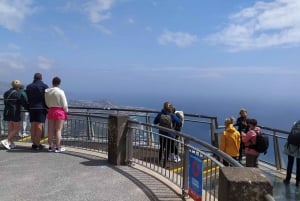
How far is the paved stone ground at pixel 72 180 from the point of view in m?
7.38

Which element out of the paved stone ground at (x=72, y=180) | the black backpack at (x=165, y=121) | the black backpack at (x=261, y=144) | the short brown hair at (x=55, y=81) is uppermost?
the short brown hair at (x=55, y=81)

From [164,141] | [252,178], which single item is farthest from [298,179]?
[252,178]

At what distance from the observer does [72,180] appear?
849 centimetres

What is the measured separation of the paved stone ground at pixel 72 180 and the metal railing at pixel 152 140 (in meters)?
0.53

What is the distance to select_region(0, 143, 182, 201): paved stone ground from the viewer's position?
291 inches

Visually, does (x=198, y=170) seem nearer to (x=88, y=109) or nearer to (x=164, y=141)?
(x=164, y=141)

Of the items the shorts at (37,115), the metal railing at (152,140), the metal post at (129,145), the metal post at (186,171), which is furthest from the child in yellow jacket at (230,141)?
the shorts at (37,115)

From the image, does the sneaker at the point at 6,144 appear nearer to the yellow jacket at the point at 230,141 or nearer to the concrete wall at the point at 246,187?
the yellow jacket at the point at 230,141

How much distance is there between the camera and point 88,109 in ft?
55.4

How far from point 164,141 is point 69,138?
451cm

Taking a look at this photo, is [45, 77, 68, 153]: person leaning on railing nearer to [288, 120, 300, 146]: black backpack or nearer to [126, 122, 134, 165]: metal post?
[126, 122, 134, 165]: metal post

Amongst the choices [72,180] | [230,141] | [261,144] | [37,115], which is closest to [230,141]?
[230,141]

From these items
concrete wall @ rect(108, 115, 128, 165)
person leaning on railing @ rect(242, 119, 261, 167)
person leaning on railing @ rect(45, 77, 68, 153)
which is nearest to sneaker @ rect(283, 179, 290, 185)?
person leaning on railing @ rect(242, 119, 261, 167)

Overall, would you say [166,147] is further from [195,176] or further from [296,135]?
[296,135]
